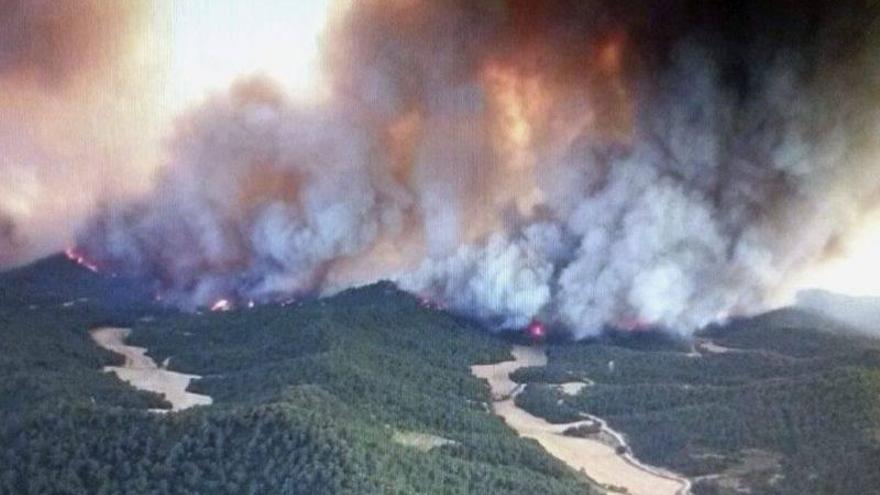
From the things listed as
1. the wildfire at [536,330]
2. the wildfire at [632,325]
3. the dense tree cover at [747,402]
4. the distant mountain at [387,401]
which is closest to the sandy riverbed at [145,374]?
the distant mountain at [387,401]

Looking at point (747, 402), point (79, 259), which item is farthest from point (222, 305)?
point (747, 402)

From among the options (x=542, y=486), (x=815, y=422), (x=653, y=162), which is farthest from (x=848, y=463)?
(x=653, y=162)

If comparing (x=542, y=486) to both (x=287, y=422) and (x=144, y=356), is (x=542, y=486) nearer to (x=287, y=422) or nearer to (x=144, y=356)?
(x=287, y=422)

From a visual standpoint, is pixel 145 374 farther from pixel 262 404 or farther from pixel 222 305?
pixel 262 404

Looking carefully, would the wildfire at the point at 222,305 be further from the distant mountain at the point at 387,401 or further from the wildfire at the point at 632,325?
the wildfire at the point at 632,325

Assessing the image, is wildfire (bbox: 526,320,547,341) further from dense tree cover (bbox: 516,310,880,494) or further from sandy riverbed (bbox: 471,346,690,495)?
sandy riverbed (bbox: 471,346,690,495)

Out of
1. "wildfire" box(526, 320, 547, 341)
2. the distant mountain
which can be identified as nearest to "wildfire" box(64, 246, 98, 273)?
the distant mountain
